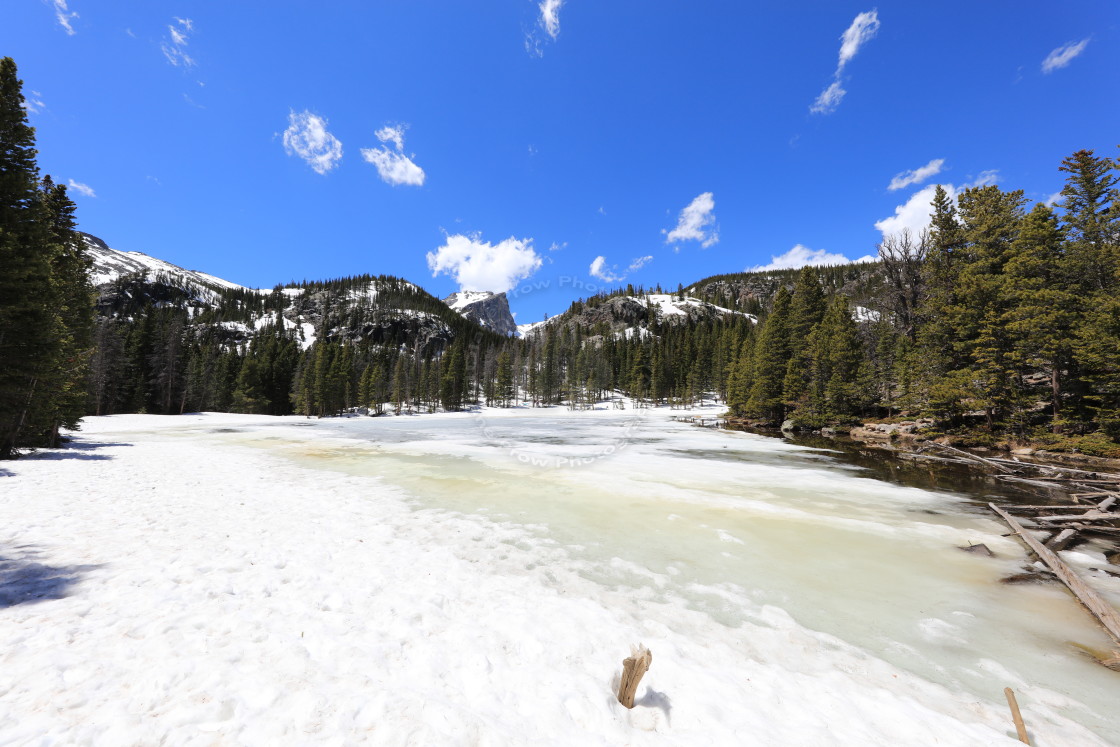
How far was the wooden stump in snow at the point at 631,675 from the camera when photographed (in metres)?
3.73

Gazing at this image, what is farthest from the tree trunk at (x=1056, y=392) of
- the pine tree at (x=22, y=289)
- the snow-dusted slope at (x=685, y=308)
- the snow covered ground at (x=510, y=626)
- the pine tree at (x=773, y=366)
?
the snow-dusted slope at (x=685, y=308)

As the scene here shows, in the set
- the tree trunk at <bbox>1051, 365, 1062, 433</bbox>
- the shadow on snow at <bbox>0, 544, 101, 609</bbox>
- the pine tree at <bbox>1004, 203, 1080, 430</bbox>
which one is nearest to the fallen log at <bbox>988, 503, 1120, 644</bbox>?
the shadow on snow at <bbox>0, 544, 101, 609</bbox>

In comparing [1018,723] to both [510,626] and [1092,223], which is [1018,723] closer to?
[510,626]

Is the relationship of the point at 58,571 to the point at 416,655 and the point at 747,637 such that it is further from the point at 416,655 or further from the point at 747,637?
the point at 747,637

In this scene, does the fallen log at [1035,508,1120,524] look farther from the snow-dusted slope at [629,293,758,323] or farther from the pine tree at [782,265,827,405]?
the snow-dusted slope at [629,293,758,323]

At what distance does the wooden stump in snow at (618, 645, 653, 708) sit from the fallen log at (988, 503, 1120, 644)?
6370 millimetres

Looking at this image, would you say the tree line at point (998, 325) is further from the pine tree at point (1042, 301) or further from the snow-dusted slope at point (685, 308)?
the snow-dusted slope at point (685, 308)

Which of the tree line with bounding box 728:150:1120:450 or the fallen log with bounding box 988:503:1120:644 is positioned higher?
the tree line with bounding box 728:150:1120:450

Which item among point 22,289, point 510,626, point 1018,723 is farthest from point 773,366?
point 22,289

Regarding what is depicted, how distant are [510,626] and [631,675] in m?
1.98

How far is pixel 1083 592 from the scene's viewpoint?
597 centimetres

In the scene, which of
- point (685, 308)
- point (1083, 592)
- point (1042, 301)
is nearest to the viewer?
point (1083, 592)

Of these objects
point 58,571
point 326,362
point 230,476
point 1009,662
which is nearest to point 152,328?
point 326,362

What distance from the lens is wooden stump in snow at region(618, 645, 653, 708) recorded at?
147 inches
